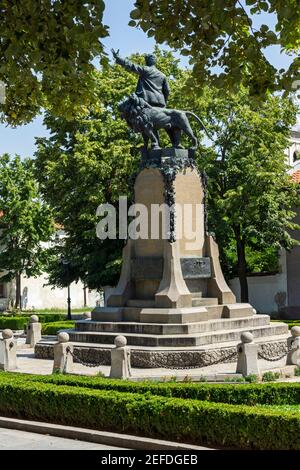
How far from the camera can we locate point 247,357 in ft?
43.7

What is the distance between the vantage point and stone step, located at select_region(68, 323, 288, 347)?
1513 centimetres

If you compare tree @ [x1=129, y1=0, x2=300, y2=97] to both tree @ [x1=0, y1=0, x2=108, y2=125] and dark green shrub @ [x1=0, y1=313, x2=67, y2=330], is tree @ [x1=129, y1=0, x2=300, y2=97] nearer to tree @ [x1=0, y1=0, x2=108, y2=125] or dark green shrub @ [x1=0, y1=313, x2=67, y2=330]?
tree @ [x1=0, y1=0, x2=108, y2=125]

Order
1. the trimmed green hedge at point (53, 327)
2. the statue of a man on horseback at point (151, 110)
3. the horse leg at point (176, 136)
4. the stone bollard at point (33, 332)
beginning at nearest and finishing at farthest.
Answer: the statue of a man on horseback at point (151, 110)
the horse leg at point (176, 136)
the stone bollard at point (33, 332)
the trimmed green hedge at point (53, 327)

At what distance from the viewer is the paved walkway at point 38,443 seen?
9344 mm

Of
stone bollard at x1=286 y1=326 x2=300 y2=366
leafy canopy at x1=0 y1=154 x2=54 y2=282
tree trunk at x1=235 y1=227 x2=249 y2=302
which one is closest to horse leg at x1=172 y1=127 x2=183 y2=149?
stone bollard at x1=286 y1=326 x2=300 y2=366

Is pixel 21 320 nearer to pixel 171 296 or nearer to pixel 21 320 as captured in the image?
pixel 21 320

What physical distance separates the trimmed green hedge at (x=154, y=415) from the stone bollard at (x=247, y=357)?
3660mm

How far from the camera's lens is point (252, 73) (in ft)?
32.4

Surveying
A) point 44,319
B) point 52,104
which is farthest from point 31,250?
point 52,104

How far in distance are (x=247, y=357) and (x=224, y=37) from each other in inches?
246

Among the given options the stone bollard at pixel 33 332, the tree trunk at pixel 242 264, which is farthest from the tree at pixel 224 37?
the tree trunk at pixel 242 264

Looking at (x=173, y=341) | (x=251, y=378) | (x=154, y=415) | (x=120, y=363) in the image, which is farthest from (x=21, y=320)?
(x=154, y=415)

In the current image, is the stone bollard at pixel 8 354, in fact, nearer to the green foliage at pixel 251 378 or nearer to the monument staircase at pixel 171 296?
the monument staircase at pixel 171 296
